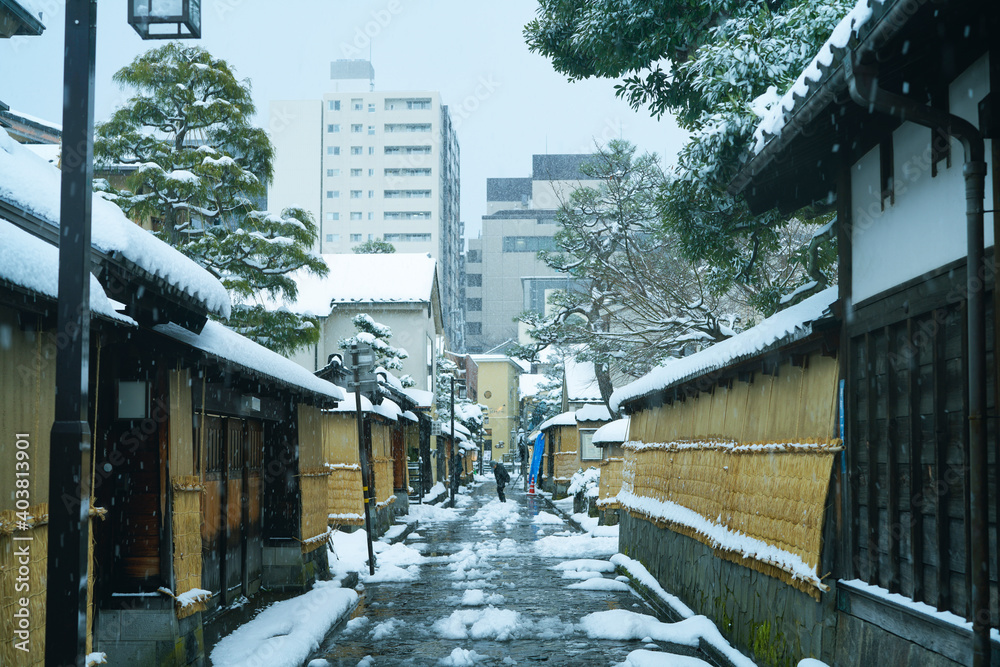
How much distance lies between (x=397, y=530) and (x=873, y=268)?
20.0 meters

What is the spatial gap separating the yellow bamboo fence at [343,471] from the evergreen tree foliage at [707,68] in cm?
960

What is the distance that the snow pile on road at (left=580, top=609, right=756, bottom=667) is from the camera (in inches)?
421

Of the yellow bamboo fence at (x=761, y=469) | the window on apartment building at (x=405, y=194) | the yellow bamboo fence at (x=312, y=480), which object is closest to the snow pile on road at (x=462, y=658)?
the yellow bamboo fence at (x=761, y=469)

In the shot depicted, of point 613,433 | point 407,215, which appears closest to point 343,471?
point 613,433

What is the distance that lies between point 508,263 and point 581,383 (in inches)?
2925

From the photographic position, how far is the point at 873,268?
736 cm

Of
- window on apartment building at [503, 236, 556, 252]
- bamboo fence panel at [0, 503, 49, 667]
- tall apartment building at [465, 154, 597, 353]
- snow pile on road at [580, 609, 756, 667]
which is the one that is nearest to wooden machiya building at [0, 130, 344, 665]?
bamboo fence panel at [0, 503, 49, 667]

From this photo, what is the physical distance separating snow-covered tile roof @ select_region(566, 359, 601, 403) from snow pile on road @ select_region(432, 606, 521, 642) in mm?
32334

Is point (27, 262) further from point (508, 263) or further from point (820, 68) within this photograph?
point (508, 263)

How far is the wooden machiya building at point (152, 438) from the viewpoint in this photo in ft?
17.8

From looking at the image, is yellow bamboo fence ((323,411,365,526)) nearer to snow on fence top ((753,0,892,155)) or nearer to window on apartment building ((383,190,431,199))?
snow on fence top ((753,0,892,155))

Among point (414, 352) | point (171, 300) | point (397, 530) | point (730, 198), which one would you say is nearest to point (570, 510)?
point (397, 530)

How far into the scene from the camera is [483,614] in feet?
41.7

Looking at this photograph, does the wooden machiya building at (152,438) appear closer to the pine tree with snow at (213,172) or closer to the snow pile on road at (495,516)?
the pine tree with snow at (213,172)
